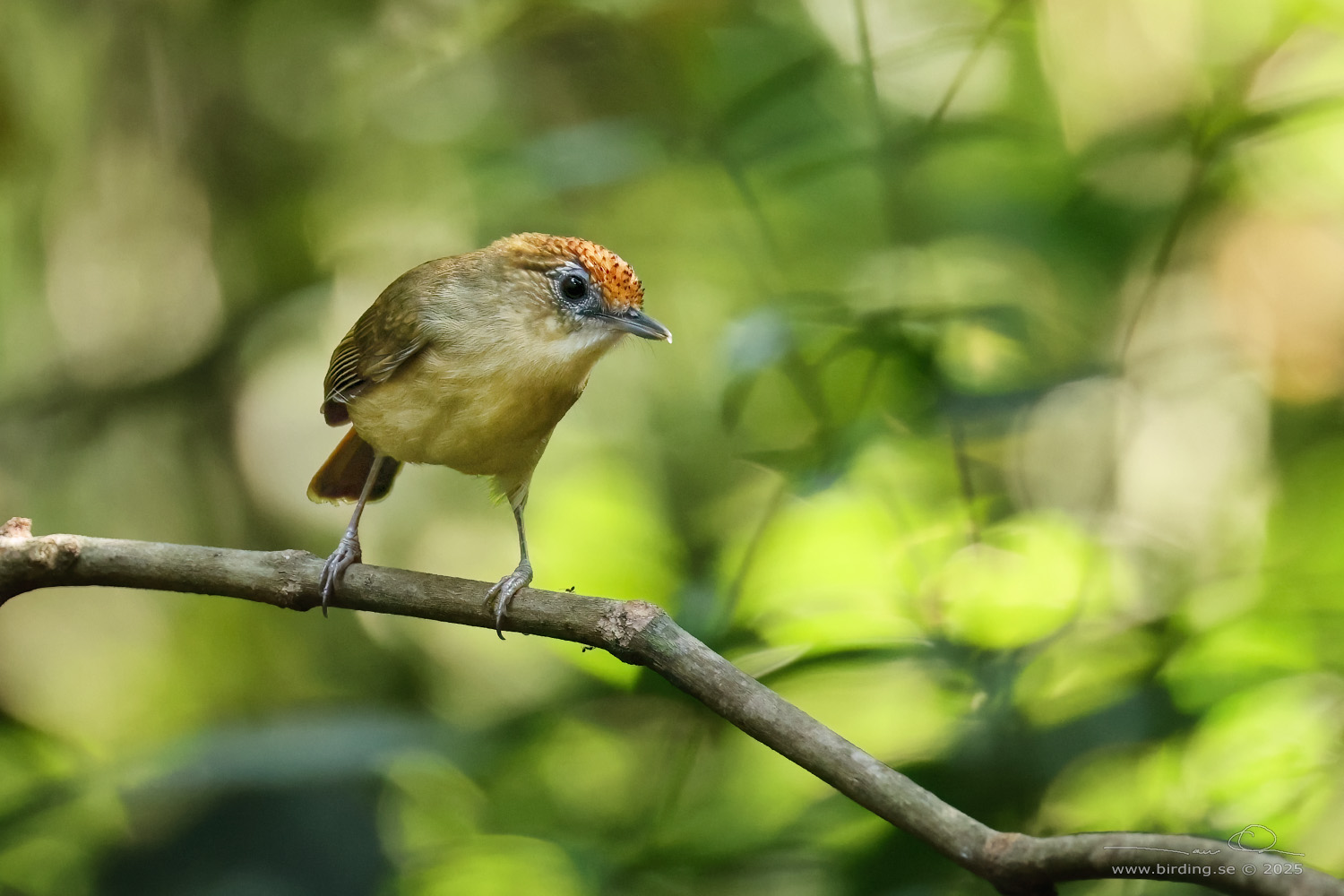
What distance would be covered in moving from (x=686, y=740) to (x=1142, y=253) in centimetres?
222

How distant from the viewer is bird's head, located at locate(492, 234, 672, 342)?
2773 millimetres

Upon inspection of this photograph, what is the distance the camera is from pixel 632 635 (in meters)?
1.90

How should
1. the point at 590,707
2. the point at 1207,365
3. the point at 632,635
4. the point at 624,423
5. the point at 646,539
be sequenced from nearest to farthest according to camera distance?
the point at 632,635, the point at 590,707, the point at 646,539, the point at 1207,365, the point at 624,423

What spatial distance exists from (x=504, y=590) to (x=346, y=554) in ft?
2.52

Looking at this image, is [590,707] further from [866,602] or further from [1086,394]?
[1086,394]

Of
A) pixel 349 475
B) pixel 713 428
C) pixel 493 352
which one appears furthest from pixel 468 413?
pixel 713 428

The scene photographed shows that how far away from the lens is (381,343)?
3.01 metres

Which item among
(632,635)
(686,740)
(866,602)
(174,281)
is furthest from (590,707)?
(174,281)

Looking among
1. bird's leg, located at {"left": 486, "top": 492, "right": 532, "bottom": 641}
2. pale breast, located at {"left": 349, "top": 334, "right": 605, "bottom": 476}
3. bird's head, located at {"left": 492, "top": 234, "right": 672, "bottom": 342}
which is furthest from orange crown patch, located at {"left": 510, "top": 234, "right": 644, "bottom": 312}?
bird's leg, located at {"left": 486, "top": 492, "right": 532, "bottom": 641}

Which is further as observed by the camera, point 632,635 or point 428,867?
point 428,867

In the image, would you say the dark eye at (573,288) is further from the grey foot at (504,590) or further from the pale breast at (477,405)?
the grey foot at (504,590)

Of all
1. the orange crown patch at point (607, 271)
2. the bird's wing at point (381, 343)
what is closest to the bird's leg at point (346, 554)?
the bird's wing at point (381, 343)

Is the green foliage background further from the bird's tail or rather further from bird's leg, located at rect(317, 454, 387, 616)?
the bird's tail

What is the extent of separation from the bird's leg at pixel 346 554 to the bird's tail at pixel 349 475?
5 cm
